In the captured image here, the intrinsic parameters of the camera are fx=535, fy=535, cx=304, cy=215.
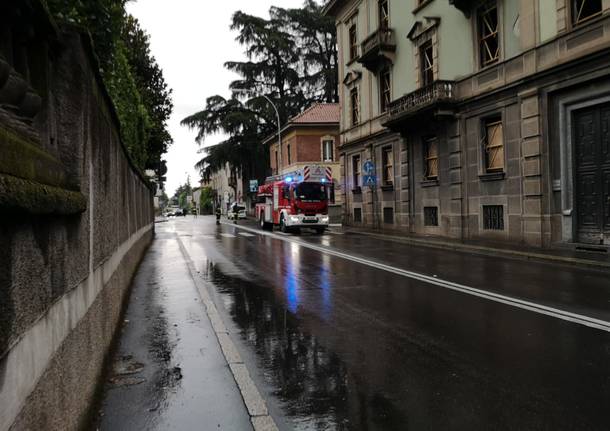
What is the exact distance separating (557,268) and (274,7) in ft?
128

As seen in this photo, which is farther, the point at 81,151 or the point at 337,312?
the point at 337,312

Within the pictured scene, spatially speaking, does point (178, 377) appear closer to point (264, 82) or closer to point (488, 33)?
point (488, 33)

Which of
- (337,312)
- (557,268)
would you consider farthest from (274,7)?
(337,312)

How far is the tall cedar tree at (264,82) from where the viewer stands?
43.5m

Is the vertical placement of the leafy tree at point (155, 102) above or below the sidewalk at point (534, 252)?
above

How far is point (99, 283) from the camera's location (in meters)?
4.96

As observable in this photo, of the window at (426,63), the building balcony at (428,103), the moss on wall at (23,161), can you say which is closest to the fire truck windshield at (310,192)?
the building balcony at (428,103)

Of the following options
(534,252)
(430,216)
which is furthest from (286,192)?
(534,252)

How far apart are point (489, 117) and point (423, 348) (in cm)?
1535

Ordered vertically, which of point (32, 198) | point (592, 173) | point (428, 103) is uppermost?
point (428, 103)

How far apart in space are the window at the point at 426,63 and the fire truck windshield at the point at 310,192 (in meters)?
7.12

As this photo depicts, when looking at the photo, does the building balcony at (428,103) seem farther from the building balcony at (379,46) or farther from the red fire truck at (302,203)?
the red fire truck at (302,203)

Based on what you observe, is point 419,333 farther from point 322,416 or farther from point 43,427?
point 43,427

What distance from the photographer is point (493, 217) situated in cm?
1867
